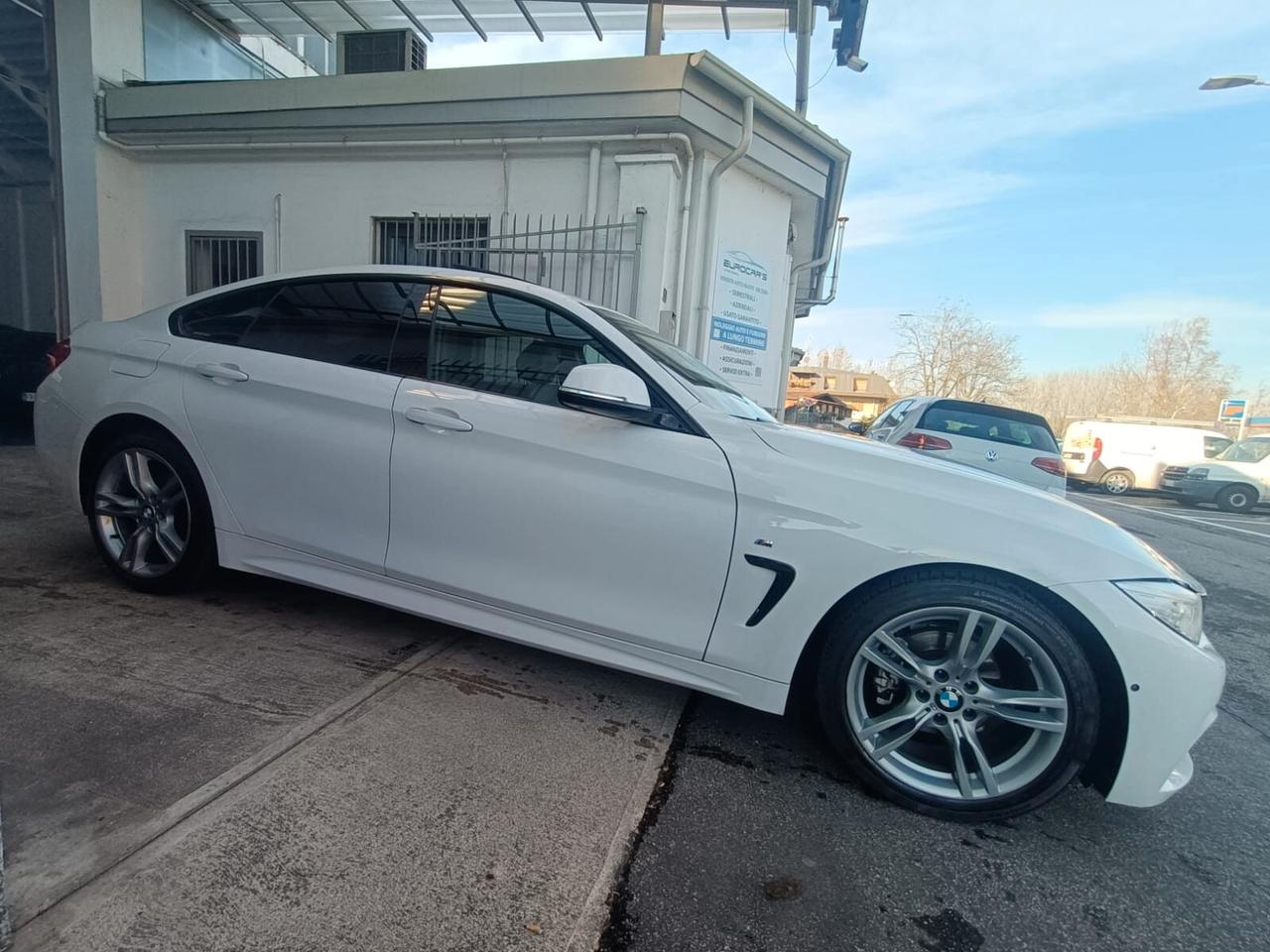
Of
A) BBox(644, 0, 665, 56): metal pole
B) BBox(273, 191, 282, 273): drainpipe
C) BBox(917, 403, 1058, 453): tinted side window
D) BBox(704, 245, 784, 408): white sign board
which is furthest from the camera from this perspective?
BBox(917, 403, 1058, 453): tinted side window

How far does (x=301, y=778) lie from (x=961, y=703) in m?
2.01

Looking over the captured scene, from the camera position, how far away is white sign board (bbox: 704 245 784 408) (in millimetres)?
6371

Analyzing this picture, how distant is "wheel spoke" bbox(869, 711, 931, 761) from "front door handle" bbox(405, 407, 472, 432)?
1.79 meters

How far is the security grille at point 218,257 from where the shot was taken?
6871mm

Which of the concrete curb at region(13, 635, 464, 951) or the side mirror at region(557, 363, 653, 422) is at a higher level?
the side mirror at region(557, 363, 653, 422)

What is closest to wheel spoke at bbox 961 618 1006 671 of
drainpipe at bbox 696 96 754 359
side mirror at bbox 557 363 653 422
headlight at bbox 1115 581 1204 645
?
headlight at bbox 1115 581 1204 645

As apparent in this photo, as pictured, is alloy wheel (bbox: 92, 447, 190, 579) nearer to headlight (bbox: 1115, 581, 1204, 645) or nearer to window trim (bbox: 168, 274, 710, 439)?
window trim (bbox: 168, 274, 710, 439)

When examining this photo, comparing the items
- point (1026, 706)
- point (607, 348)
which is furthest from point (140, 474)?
point (1026, 706)

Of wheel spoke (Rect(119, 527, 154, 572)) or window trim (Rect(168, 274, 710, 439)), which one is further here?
wheel spoke (Rect(119, 527, 154, 572))

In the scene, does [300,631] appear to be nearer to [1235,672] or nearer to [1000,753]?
[1000,753]

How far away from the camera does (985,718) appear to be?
1994 millimetres

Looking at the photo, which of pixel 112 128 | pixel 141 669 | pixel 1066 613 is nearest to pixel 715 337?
pixel 1066 613

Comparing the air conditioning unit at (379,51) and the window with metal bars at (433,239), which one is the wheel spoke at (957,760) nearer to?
the window with metal bars at (433,239)

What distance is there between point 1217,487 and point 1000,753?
18.1 meters
